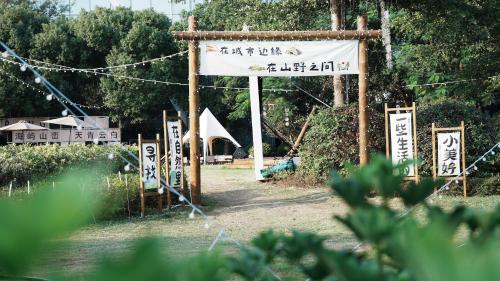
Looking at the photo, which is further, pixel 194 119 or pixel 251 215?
pixel 194 119

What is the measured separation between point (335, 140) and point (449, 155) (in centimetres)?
231

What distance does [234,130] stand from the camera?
2427 centimetres

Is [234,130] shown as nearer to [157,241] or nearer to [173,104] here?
[173,104]

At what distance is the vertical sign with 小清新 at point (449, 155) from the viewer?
8.85 meters

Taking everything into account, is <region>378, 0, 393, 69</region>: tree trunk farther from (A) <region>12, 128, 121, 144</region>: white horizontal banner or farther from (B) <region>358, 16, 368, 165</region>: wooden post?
(A) <region>12, 128, 121, 144</region>: white horizontal banner

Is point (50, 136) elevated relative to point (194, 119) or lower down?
lower down

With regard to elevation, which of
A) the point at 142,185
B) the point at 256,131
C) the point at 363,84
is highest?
the point at 363,84

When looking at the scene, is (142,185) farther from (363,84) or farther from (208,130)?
(208,130)

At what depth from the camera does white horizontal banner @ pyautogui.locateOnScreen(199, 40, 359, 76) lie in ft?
28.3

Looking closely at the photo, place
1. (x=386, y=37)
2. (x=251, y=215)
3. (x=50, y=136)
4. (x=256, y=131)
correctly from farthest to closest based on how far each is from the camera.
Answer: (x=50, y=136)
(x=386, y=37)
(x=256, y=131)
(x=251, y=215)

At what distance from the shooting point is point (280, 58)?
28.9 feet

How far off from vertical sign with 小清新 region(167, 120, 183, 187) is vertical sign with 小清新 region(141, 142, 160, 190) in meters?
0.37

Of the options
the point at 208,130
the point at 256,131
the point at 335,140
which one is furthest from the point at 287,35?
the point at 208,130

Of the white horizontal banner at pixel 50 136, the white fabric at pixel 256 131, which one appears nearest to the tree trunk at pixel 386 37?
the white fabric at pixel 256 131
